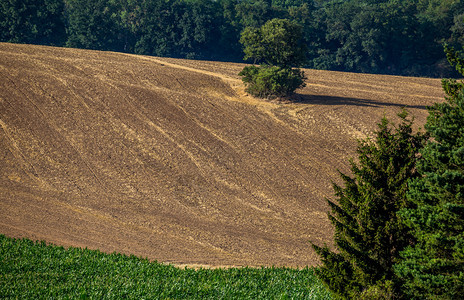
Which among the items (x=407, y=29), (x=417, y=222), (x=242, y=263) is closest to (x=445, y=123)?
(x=417, y=222)

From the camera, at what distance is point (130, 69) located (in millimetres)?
53250

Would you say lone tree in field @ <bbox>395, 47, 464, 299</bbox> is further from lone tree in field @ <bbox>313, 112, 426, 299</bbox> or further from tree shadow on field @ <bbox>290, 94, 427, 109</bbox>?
tree shadow on field @ <bbox>290, 94, 427, 109</bbox>

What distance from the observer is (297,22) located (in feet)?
303

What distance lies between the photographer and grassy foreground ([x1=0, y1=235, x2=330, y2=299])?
50.6 ft

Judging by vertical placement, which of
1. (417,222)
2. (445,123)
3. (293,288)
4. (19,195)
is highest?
(445,123)

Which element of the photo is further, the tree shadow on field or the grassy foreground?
the tree shadow on field

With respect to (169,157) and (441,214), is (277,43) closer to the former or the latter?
(169,157)

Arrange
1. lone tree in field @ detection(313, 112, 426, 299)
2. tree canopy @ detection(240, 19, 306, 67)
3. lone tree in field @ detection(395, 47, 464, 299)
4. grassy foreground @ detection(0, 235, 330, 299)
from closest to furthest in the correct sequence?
lone tree in field @ detection(395, 47, 464, 299) → lone tree in field @ detection(313, 112, 426, 299) → grassy foreground @ detection(0, 235, 330, 299) → tree canopy @ detection(240, 19, 306, 67)

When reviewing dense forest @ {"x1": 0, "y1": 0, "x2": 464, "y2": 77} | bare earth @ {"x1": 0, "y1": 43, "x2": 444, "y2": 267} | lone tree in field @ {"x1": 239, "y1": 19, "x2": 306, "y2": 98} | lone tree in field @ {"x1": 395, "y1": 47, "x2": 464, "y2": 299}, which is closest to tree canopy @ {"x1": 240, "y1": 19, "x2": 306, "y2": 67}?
lone tree in field @ {"x1": 239, "y1": 19, "x2": 306, "y2": 98}

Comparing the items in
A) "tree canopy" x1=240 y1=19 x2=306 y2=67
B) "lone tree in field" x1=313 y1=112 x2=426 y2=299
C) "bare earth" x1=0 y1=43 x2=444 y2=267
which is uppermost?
"tree canopy" x1=240 y1=19 x2=306 y2=67

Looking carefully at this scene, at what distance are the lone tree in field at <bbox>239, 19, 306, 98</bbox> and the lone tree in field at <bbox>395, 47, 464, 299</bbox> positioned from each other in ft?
110

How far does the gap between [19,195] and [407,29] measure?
76749 millimetres

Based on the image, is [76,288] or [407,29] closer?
[76,288]

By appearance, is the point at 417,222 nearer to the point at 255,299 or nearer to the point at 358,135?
the point at 255,299
